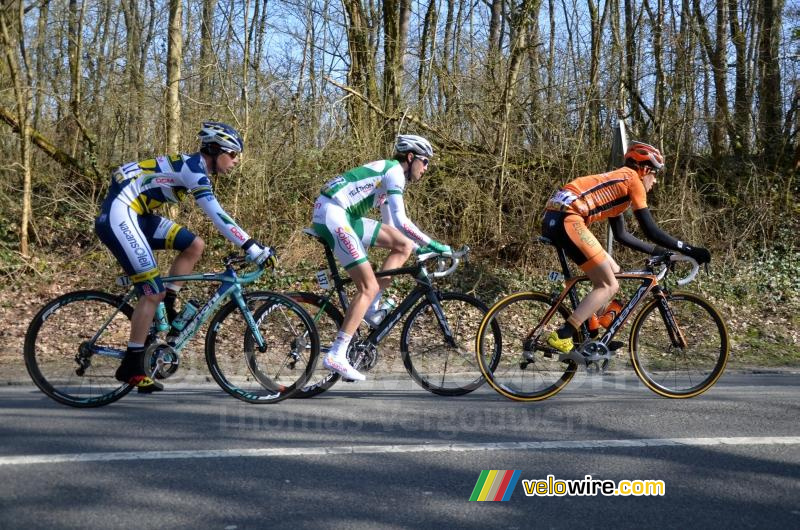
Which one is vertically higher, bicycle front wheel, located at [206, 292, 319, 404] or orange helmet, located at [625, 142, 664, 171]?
orange helmet, located at [625, 142, 664, 171]

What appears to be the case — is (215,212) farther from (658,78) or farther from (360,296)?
(658,78)

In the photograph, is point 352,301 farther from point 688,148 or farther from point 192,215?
point 688,148

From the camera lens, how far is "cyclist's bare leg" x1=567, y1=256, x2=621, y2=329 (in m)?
6.35

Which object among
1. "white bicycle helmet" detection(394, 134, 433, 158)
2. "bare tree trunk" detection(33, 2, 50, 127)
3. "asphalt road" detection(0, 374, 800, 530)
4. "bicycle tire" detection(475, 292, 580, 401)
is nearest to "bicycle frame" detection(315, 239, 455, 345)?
"bicycle tire" detection(475, 292, 580, 401)

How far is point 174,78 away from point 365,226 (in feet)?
25.0

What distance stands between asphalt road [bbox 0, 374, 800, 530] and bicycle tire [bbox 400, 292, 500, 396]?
165mm

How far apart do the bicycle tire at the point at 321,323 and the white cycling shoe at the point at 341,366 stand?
17 centimetres

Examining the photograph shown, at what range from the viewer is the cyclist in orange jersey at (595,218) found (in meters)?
6.36

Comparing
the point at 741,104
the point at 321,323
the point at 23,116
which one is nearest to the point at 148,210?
the point at 321,323

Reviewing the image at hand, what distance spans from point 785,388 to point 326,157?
8.28 meters

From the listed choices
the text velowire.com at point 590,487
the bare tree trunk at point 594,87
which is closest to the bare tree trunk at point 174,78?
the bare tree trunk at point 594,87

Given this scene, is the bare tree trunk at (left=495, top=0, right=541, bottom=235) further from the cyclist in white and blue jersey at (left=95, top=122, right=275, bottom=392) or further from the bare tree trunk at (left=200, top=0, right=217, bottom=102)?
the cyclist in white and blue jersey at (left=95, top=122, right=275, bottom=392)

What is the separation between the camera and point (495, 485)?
4258mm

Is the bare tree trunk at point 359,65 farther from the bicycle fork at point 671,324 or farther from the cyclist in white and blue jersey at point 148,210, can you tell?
the bicycle fork at point 671,324
